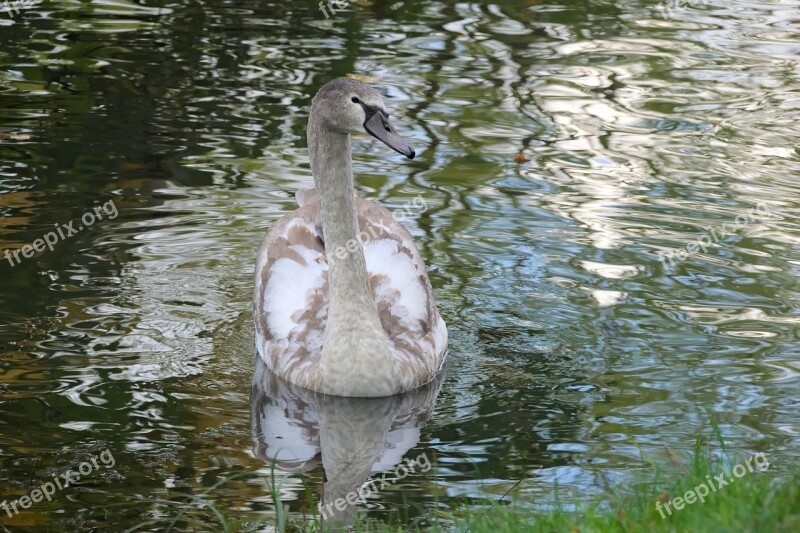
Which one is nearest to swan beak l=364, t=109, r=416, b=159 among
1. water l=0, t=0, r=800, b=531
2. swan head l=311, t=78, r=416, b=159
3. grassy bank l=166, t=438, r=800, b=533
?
swan head l=311, t=78, r=416, b=159

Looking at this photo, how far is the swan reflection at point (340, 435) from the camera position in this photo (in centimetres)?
604

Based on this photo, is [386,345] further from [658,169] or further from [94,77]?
[94,77]

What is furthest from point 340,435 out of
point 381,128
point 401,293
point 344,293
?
point 381,128

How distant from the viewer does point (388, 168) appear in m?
10.9

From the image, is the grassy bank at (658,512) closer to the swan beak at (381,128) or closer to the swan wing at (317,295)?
the swan wing at (317,295)

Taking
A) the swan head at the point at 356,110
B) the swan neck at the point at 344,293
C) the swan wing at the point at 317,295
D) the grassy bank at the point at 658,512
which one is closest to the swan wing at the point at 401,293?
the swan wing at the point at 317,295

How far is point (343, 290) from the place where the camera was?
732 centimetres

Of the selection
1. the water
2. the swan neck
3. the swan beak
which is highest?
the swan beak

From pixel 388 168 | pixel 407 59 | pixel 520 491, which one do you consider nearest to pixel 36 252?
pixel 388 168

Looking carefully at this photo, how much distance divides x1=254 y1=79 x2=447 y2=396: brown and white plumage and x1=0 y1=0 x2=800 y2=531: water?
294mm

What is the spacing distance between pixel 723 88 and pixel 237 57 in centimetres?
487

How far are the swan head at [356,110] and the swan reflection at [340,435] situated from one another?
138cm

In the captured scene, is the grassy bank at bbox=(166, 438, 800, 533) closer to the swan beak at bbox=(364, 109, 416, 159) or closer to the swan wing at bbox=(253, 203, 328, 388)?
the swan wing at bbox=(253, 203, 328, 388)

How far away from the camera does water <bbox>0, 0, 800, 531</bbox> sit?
631cm
